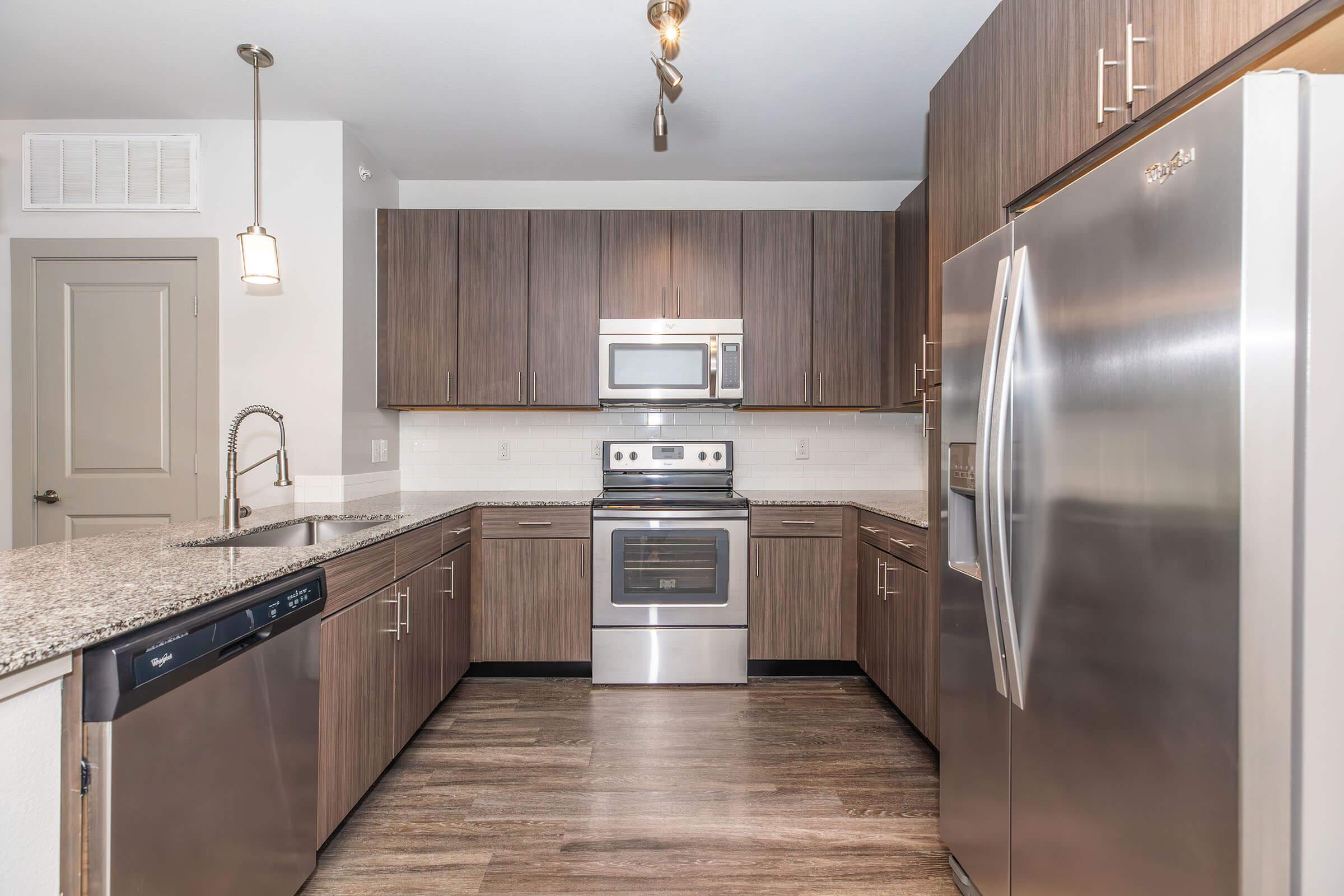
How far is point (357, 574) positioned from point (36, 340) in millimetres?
2303

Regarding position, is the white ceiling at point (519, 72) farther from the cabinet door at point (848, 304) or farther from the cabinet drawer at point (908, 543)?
the cabinet drawer at point (908, 543)

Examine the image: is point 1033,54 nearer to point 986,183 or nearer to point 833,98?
point 986,183

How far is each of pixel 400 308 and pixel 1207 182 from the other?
3213 millimetres

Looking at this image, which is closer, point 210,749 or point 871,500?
point 210,749

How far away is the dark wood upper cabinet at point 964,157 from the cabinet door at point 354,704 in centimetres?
188

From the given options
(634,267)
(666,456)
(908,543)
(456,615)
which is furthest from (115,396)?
(908,543)

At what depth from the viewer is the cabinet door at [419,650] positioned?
2174 millimetres

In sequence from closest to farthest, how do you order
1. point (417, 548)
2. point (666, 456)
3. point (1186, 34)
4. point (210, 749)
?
point (1186, 34) < point (210, 749) < point (417, 548) < point (666, 456)

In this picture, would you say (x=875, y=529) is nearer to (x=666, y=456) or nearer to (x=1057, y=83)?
(x=666, y=456)

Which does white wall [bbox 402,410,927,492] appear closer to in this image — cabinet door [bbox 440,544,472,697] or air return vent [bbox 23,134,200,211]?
cabinet door [bbox 440,544,472,697]

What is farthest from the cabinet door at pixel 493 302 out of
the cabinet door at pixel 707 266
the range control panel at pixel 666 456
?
the cabinet door at pixel 707 266

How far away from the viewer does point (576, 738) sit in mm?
2447

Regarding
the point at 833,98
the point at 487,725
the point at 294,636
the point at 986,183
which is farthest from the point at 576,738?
the point at 833,98

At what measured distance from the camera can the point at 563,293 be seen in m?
3.26
